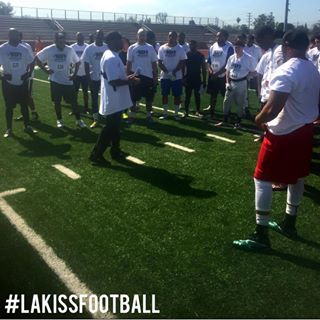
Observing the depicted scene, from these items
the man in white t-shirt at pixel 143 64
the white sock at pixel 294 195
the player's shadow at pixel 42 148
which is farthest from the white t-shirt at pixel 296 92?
the man in white t-shirt at pixel 143 64

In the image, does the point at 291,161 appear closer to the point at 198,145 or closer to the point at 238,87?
the point at 198,145

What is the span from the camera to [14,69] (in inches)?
328

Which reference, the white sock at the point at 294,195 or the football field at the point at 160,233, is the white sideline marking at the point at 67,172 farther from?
the white sock at the point at 294,195

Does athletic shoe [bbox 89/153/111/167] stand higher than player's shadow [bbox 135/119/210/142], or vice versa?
player's shadow [bbox 135/119/210/142]

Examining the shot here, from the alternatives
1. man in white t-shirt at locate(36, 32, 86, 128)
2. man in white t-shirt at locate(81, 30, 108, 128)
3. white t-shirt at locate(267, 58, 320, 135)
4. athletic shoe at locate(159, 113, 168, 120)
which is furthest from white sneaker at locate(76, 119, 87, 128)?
white t-shirt at locate(267, 58, 320, 135)

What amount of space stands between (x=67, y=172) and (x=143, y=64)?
4.13m

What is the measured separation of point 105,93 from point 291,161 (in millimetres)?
3722

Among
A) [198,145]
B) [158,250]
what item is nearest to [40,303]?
[158,250]

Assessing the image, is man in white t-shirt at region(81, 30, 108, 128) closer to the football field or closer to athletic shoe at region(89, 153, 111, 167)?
the football field

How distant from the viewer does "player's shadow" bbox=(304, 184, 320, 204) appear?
546 centimetres

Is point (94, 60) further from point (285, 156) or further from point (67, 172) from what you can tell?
point (285, 156)

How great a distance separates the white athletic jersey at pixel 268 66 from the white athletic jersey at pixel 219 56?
261 cm

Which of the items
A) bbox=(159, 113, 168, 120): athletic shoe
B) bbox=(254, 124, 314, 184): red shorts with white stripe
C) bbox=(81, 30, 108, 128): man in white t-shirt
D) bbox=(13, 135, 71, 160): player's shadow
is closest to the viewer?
bbox=(254, 124, 314, 184): red shorts with white stripe

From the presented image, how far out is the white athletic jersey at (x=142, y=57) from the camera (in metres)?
9.55
